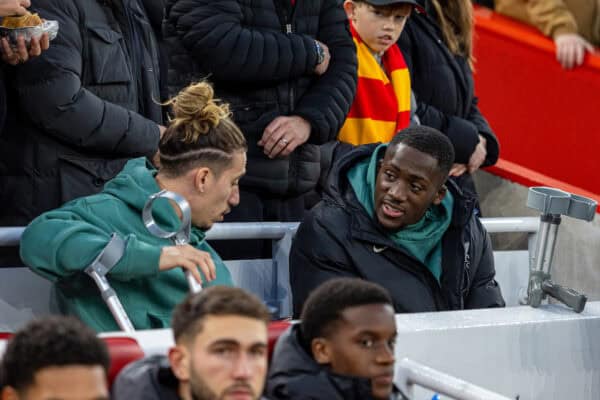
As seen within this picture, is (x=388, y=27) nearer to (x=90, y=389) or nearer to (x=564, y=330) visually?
(x=564, y=330)

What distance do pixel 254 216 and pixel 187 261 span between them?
1.12 metres

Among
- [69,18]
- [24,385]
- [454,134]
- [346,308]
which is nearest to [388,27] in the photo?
[454,134]

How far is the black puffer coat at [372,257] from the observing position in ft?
12.4

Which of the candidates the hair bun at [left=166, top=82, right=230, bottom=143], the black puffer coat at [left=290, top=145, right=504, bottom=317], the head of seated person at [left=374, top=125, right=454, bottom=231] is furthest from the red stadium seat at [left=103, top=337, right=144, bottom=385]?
the head of seated person at [left=374, top=125, right=454, bottom=231]

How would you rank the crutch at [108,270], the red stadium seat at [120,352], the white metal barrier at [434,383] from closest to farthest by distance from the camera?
the red stadium seat at [120,352], the white metal barrier at [434,383], the crutch at [108,270]

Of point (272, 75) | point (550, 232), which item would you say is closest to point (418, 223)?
point (550, 232)

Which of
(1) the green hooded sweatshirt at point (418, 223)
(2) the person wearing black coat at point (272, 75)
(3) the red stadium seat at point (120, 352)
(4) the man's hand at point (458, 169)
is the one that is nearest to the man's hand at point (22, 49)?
(2) the person wearing black coat at point (272, 75)

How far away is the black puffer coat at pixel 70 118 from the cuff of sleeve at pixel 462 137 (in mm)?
1427

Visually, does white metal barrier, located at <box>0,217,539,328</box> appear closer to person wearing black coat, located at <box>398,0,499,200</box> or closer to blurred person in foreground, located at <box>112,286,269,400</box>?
person wearing black coat, located at <box>398,0,499,200</box>

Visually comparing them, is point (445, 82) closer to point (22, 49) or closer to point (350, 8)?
point (350, 8)

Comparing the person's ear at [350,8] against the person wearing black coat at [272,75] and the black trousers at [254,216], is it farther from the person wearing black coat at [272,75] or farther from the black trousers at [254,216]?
the black trousers at [254,216]

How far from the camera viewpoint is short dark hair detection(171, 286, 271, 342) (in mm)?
2455

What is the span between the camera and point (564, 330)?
3564 millimetres

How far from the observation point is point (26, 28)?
11.6ft
